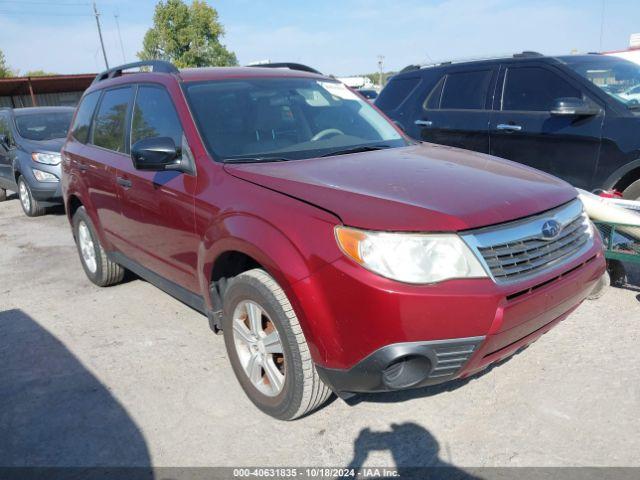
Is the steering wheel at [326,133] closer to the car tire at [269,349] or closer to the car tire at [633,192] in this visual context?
the car tire at [269,349]

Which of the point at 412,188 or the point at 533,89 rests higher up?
the point at 533,89

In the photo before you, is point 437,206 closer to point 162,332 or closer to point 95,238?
point 162,332

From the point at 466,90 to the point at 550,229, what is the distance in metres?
3.82

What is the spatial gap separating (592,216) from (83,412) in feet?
11.9

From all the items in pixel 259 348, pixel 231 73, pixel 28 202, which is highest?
pixel 231 73

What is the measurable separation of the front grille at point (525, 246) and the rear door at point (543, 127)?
8.07 ft

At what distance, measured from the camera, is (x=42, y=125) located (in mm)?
9414

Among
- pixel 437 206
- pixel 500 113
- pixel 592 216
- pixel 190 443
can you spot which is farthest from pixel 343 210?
pixel 500 113

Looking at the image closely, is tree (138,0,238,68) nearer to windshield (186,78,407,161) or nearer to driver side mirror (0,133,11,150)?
driver side mirror (0,133,11,150)

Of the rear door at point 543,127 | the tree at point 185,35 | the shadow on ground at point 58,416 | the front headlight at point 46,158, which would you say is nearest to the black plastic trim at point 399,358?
the shadow on ground at point 58,416

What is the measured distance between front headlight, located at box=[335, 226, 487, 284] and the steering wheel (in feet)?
4.41

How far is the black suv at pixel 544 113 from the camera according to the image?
457cm

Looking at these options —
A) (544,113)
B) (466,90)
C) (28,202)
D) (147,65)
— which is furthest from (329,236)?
(28,202)

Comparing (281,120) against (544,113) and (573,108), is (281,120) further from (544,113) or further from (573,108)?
(544,113)
